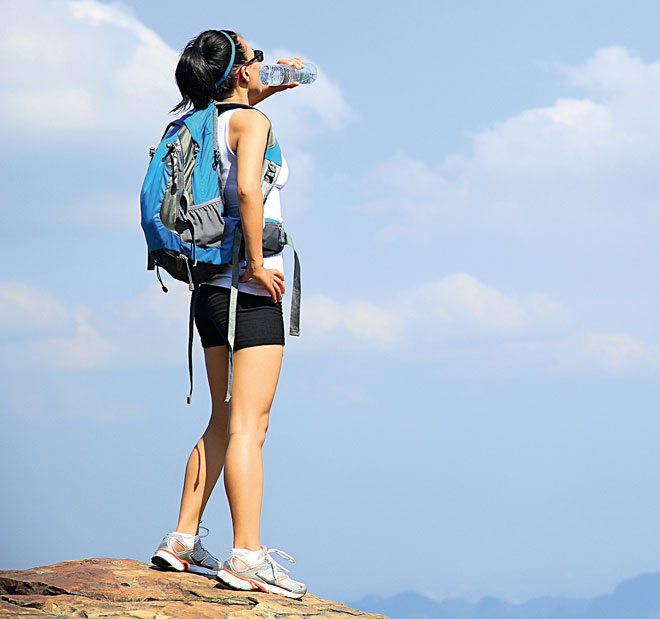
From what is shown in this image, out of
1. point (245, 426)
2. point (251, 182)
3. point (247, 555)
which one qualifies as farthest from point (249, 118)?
point (247, 555)

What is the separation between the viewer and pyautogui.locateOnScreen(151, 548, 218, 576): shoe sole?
5324 millimetres

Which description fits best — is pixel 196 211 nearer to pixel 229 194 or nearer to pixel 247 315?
pixel 229 194

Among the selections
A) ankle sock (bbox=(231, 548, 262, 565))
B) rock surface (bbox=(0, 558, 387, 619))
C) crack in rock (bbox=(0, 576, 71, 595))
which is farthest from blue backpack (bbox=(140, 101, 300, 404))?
crack in rock (bbox=(0, 576, 71, 595))

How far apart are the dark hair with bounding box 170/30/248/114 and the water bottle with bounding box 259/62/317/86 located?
0.59 feet

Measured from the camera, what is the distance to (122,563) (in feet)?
18.3

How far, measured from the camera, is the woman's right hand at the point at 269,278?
4.93 metres

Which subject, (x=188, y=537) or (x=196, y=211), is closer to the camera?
(x=196, y=211)

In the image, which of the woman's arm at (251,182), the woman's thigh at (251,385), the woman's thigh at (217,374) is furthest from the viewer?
the woman's thigh at (217,374)

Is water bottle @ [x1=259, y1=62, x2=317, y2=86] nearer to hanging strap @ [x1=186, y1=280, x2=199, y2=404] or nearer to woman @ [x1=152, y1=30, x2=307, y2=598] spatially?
woman @ [x1=152, y1=30, x2=307, y2=598]

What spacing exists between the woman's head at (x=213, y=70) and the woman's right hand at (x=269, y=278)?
94cm

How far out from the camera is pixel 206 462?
17.5 feet

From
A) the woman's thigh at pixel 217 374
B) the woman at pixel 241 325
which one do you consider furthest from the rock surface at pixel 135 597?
the woman's thigh at pixel 217 374

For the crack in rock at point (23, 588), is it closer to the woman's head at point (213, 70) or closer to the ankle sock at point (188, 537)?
the ankle sock at point (188, 537)

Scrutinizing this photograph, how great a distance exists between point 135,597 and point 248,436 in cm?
94
